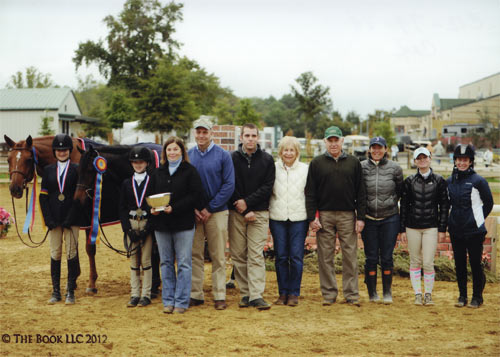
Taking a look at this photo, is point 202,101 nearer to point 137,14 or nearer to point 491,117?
point 137,14

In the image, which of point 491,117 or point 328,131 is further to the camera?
point 491,117

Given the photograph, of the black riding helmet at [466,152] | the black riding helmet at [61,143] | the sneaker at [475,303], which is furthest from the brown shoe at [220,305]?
the black riding helmet at [466,152]

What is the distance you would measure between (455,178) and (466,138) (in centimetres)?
5597

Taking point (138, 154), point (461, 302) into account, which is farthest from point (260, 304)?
point (461, 302)

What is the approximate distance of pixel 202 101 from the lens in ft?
167

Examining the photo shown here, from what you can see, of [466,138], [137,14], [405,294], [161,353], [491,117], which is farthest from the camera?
[491,117]

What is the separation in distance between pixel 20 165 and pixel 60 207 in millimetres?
1038

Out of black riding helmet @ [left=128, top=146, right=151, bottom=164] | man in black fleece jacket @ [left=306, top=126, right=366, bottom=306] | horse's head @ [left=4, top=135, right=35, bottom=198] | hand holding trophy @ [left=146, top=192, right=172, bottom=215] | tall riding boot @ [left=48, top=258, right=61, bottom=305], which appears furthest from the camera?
horse's head @ [left=4, top=135, right=35, bottom=198]

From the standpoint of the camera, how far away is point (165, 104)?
3008 centimetres

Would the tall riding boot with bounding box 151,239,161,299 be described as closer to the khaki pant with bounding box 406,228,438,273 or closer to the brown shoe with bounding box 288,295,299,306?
the brown shoe with bounding box 288,295,299,306

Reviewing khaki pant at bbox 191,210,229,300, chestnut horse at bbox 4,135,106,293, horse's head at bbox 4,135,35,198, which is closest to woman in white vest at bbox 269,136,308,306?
khaki pant at bbox 191,210,229,300

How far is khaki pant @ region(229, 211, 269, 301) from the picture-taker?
19.5ft

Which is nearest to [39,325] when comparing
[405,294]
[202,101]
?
[405,294]

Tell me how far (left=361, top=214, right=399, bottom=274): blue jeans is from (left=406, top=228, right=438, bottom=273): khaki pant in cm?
19
